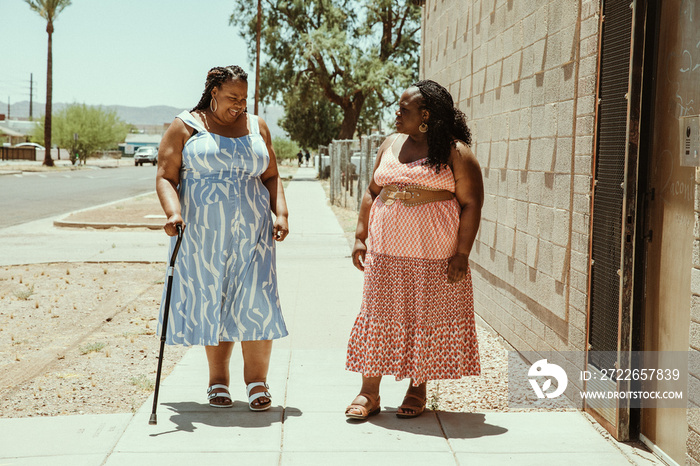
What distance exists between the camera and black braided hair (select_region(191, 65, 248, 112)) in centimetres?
443

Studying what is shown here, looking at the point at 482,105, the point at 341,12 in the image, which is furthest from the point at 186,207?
the point at 341,12

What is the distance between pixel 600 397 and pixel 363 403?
129 centimetres

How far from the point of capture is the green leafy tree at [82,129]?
2566 inches

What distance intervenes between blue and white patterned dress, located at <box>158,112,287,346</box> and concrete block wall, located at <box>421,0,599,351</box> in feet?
5.93

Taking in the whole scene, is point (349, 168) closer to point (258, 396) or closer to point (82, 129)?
point (258, 396)

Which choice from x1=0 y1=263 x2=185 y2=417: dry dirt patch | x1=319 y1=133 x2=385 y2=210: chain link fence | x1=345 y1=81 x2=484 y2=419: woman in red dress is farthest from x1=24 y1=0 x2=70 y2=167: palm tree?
x1=345 y1=81 x2=484 y2=419: woman in red dress

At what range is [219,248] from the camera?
443 centimetres

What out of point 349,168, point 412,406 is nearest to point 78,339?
point 412,406

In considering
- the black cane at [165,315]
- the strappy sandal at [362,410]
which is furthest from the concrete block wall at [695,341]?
the black cane at [165,315]

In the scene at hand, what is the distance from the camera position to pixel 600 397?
4.31 meters

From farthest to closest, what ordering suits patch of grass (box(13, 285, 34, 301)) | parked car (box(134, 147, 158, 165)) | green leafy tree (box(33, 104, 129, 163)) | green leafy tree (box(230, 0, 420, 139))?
parked car (box(134, 147, 158, 165)) < green leafy tree (box(33, 104, 129, 163)) < green leafy tree (box(230, 0, 420, 139)) < patch of grass (box(13, 285, 34, 301))

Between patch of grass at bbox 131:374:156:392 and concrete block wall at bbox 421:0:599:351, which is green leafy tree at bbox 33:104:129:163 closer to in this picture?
concrete block wall at bbox 421:0:599:351

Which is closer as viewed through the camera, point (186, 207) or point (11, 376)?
point (186, 207)

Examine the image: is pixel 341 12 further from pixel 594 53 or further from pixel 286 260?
pixel 594 53
